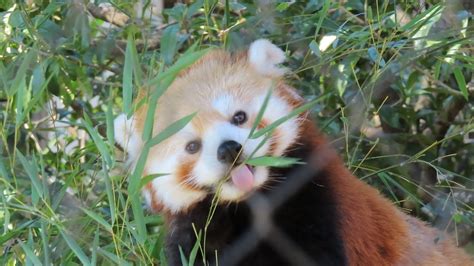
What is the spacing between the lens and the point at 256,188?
209 centimetres

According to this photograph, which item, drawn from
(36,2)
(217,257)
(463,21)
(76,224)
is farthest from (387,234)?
(36,2)

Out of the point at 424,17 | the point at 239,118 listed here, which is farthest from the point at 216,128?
the point at 424,17

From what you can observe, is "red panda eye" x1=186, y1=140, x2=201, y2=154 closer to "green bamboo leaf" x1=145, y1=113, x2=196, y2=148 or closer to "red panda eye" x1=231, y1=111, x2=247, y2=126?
"red panda eye" x1=231, y1=111, x2=247, y2=126

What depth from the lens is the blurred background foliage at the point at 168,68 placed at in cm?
203

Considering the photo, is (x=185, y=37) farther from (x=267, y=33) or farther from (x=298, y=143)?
(x=298, y=143)

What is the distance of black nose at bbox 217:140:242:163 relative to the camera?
1940 millimetres

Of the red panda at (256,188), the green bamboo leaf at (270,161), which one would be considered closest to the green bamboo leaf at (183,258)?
the red panda at (256,188)

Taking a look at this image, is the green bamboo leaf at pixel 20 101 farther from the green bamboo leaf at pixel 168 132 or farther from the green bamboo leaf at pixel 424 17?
the green bamboo leaf at pixel 424 17

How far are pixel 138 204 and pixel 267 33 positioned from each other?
1037mm

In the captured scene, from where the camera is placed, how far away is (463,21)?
7.57 ft

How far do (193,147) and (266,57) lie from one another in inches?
12.9

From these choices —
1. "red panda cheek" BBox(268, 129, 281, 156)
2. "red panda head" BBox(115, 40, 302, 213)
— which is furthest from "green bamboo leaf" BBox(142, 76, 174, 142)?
"red panda cheek" BBox(268, 129, 281, 156)

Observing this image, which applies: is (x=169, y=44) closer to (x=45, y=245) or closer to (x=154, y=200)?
(x=154, y=200)

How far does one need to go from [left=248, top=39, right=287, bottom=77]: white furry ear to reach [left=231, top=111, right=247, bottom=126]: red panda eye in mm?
205
